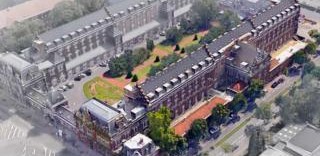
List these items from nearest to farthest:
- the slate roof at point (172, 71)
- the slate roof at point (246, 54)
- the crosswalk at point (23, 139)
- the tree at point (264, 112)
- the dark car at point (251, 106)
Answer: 1. the tree at point (264, 112)
2. the crosswalk at point (23, 139)
3. the slate roof at point (172, 71)
4. the dark car at point (251, 106)
5. the slate roof at point (246, 54)

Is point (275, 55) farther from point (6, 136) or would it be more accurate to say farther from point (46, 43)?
point (6, 136)

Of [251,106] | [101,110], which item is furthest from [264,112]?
[101,110]

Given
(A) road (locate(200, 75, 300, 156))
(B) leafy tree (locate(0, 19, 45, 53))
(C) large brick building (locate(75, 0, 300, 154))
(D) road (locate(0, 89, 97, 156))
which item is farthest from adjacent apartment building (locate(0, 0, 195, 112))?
(A) road (locate(200, 75, 300, 156))

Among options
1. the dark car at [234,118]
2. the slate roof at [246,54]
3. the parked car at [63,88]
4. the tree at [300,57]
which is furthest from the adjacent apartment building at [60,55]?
the tree at [300,57]

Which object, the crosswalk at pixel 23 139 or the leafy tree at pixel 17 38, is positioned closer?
the crosswalk at pixel 23 139

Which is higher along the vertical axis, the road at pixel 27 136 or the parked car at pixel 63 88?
the parked car at pixel 63 88

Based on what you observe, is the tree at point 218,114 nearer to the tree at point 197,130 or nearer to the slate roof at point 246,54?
the tree at point 197,130

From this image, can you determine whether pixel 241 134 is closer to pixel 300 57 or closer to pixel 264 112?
pixel 264 112
